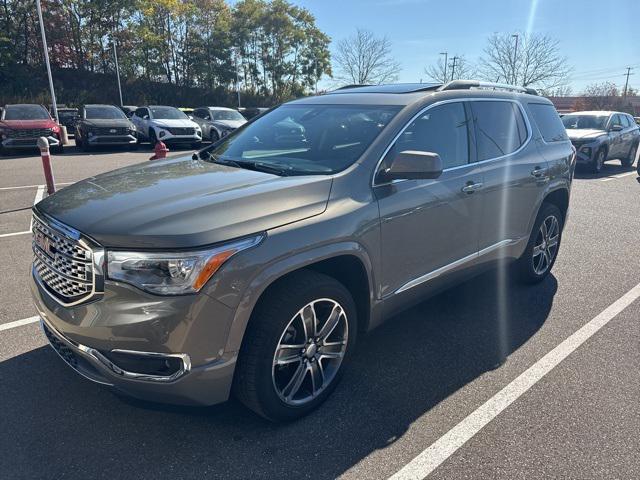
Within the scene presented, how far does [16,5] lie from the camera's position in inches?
1668

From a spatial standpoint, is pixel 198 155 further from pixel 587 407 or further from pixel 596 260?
pixel 596 260

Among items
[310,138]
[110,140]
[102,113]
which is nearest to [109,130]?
[110,140]

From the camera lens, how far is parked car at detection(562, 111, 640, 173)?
531 inches

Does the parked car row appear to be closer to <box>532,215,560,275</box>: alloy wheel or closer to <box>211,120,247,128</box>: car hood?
<box>211,120,247,128</box>: car hood

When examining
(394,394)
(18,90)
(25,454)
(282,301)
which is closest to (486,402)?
(394,394)

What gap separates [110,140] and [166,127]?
197 cm

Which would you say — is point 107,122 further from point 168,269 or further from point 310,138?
point 168,269

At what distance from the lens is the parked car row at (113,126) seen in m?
15.3

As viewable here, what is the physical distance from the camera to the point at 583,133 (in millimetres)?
14023

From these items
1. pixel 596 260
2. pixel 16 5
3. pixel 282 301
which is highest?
pixel 16 5

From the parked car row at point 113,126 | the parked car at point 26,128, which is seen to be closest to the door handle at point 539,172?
the parked car row at point 113,126

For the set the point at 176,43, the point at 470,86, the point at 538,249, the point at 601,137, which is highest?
the point at 176,43

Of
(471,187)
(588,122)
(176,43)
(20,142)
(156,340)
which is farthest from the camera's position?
(176,43)

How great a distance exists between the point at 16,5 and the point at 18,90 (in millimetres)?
8726
